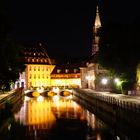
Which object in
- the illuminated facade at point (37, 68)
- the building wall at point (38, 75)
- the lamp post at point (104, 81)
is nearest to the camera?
the lamp post at point (104, 81)

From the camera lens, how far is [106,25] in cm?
6550

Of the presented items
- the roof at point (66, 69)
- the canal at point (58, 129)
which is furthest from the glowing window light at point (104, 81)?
the roof at point (66, 69)

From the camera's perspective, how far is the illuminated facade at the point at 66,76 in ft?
467

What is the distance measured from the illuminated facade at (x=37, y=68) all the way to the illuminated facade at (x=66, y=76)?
7.52 feet

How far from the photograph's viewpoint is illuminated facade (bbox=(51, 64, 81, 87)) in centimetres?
14238

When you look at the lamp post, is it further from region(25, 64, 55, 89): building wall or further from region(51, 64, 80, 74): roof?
region(25, 64, 55, 89): building wall

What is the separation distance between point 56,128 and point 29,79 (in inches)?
3987

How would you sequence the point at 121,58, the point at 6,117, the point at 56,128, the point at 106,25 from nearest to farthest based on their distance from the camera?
the point at 56,128
the point at 6,117
the point at 121,58
the point at 106,25

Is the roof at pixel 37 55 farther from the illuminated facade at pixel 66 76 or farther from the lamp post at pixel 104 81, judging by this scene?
the lamp post at pixel 104 81

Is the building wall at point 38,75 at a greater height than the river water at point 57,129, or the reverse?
the building wall at point 38,75

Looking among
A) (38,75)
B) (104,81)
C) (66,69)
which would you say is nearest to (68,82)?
(66,69)

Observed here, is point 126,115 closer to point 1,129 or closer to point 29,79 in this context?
point 1,129

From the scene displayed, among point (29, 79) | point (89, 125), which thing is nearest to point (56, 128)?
point (89, 125)

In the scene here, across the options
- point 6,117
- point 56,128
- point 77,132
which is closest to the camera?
point 77,132
